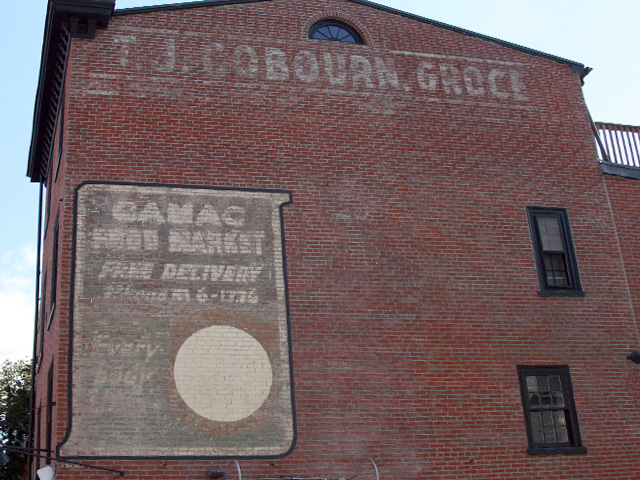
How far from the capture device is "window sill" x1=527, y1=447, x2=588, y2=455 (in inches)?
561

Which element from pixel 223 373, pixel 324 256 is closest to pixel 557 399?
pixel 324 256

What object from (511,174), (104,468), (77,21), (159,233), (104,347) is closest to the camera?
(104,468)

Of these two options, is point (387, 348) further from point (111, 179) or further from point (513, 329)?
point (111, 179)

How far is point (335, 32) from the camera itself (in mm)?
17250

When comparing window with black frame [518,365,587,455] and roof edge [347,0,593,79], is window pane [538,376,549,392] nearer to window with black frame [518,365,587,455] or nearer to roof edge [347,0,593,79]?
window with black frame [518,365,587,455]

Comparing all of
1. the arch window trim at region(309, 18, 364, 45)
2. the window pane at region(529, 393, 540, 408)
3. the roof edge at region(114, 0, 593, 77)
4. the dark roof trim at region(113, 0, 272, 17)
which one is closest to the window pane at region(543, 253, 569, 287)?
the window pane at region(529, 393, 540, 408)

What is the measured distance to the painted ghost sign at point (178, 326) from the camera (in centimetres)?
1270

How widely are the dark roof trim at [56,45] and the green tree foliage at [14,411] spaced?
8084mm

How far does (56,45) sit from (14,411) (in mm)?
12458

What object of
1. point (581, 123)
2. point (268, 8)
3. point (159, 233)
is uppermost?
point (268, 8)

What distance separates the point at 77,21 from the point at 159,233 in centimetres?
470

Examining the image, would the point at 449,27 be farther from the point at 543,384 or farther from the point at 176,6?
the point at 543,384

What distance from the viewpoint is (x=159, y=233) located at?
14023 mm

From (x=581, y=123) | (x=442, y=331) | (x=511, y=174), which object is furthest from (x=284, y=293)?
(x=581, y=123)
